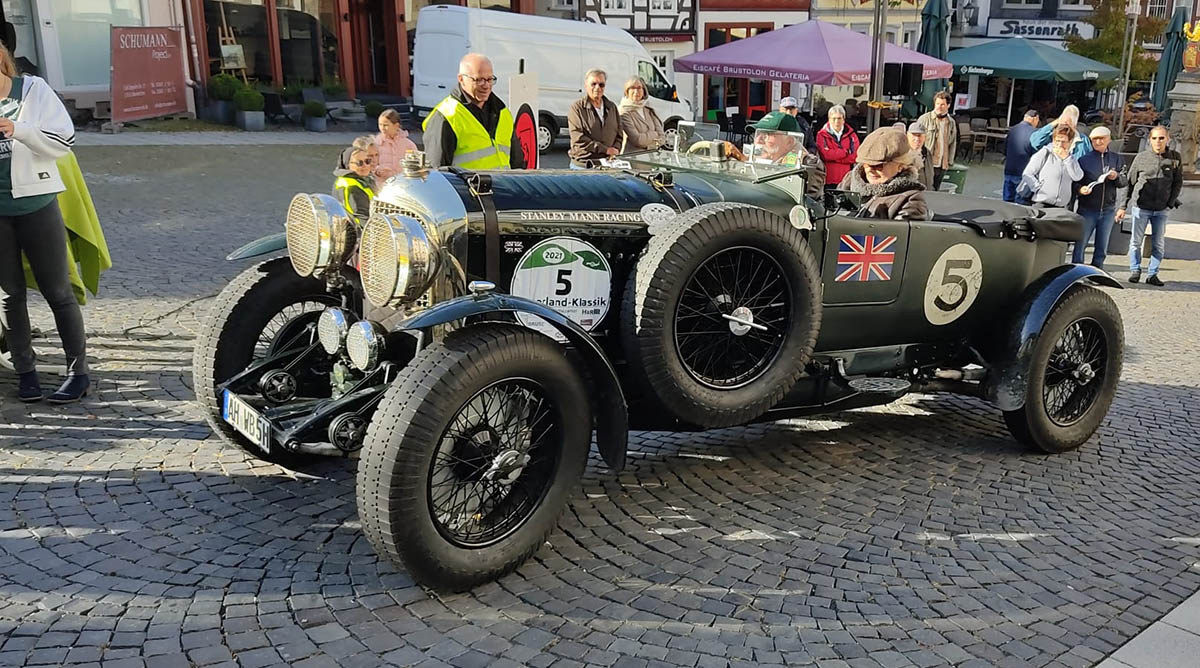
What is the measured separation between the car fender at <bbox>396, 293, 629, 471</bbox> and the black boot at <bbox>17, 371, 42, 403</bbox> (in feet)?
9.05

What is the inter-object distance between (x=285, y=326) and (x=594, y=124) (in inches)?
162

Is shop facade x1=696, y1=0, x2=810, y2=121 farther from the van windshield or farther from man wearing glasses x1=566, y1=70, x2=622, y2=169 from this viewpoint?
man wearing glasses x1=566, y1=70, x2=622, y2=169

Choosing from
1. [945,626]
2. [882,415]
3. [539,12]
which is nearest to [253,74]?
[539,12]

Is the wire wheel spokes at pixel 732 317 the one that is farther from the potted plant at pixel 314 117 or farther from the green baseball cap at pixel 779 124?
the potted plant at pixel 314 117

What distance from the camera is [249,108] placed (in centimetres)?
1861

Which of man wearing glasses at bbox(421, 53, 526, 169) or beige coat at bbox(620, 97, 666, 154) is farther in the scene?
beige coat at bbox(620, 97, 666, 154)

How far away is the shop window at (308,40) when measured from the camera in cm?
2119

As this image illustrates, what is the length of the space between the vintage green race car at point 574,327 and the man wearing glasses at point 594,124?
2.74m

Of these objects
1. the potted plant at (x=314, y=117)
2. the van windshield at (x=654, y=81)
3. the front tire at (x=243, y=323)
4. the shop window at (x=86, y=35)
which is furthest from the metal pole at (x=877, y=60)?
the shop window at (x=86, y=35)

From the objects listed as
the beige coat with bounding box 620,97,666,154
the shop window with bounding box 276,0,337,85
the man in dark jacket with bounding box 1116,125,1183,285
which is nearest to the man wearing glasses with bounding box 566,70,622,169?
the beige coat with bounding box 620,97,666,154

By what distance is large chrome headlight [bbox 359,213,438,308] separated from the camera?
3.56m

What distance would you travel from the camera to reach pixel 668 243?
380 cm

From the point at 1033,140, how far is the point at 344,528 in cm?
921

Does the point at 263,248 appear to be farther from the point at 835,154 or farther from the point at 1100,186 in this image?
the point at 1100,186
